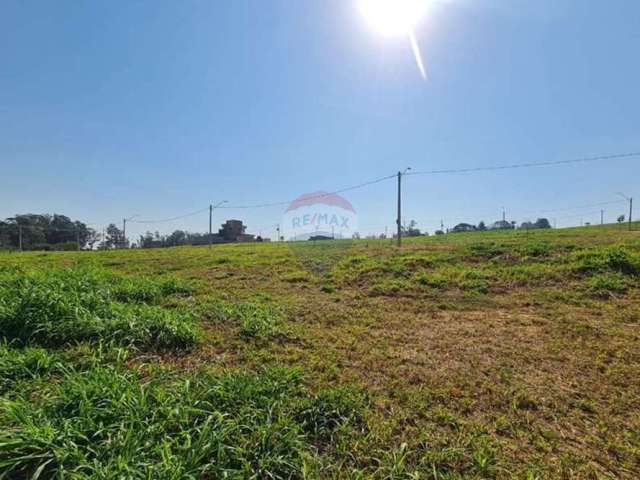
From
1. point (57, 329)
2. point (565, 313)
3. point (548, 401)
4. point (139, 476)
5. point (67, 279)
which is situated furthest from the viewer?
point (67, 279)

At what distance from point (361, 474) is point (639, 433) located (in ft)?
5.96

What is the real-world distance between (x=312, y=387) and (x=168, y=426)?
1007mm

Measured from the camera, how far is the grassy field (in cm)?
150

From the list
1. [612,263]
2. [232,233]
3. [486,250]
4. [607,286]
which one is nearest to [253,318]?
[607,286]

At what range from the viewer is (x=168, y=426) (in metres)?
1.67

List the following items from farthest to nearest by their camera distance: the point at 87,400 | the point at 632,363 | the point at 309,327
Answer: the point at 309,327, the point at 632,363, the point at 87,400

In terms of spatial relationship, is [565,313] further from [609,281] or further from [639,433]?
[639,433]

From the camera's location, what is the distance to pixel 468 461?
1.57 meters

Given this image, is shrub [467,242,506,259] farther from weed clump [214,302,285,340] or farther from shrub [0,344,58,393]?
shrub [0,344,58,393]

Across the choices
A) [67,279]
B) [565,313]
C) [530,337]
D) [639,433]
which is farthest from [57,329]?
[565,313]

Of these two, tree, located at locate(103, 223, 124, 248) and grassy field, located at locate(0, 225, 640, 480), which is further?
tree, located at locate(103, 223, 124, 248)

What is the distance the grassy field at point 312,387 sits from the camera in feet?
4.93

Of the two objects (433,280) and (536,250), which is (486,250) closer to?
(536,250)

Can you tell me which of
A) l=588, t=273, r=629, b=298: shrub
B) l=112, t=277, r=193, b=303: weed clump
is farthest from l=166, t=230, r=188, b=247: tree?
l=588, t=273, r=629, b=298: shrub
